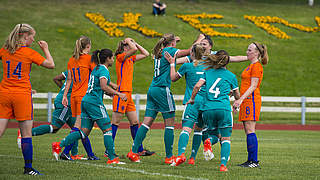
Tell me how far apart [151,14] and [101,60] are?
3205 centimetres

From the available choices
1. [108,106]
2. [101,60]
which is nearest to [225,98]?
[101,60]

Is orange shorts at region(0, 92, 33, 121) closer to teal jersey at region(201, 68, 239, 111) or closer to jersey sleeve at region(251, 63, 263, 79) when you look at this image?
teal jersey at region(201, 68, 239, 111)

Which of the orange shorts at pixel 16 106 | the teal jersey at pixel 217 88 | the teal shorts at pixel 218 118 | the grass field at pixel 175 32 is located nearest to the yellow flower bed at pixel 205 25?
the grass field at pixel 175 32

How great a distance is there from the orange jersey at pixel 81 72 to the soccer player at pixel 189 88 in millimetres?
1553

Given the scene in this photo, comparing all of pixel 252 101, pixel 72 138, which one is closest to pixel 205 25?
pixel 252 101

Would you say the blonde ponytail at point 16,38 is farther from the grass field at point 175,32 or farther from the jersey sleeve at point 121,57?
the grass field at point 175,32

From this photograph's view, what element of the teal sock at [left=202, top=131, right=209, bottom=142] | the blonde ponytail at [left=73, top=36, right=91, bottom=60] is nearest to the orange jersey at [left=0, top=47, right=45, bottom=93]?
the blonde ponytail at [left=73, top=36, right=91, bottom=60]

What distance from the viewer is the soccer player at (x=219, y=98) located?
7246 mm

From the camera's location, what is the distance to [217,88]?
7285mm

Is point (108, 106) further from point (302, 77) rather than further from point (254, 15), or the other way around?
point (254, 15)

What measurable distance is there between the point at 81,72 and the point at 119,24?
26653 mm

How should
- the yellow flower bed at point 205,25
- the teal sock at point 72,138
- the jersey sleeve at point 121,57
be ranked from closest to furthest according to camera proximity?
1. the teal sock at point 72,138
2. the jersey sleeve at point 121,57
3. the yellow flower bed at point 205,25

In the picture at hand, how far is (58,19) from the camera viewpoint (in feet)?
124

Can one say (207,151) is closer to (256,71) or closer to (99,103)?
(256,71)
